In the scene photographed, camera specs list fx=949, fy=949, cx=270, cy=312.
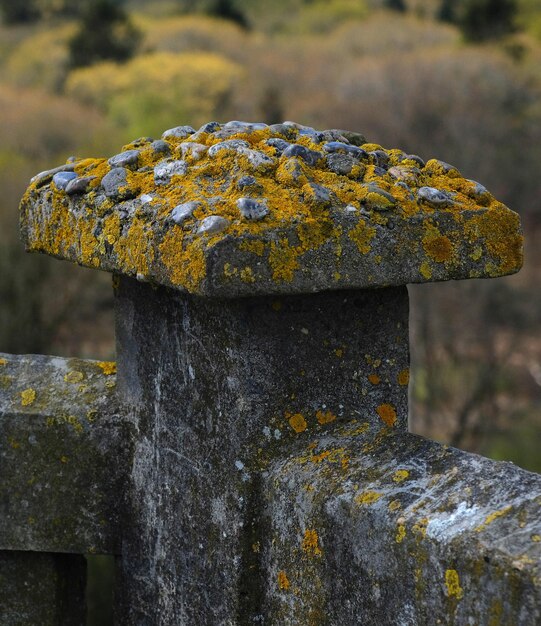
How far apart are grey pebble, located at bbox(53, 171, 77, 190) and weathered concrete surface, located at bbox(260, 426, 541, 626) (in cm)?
81

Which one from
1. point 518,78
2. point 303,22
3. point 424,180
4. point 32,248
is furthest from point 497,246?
point 303,22

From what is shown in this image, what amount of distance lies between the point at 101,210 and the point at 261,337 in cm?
45

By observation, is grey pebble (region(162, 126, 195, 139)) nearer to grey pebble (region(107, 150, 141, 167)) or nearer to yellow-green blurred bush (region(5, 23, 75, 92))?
grey pebble (region(107, 150, 141, 167))

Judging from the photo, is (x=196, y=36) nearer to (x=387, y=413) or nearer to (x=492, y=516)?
(x=387, y=413)

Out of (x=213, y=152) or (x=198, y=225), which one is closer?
(x=198, y=225)

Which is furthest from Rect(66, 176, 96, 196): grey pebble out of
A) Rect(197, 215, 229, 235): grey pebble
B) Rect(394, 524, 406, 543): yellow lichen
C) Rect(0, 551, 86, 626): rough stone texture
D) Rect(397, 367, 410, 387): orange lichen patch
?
Rect(394, 524, 406, 543): yellow lichen

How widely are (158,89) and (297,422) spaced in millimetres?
31581

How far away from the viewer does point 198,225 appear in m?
1.75

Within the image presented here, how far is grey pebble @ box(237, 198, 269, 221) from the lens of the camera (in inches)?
69.1

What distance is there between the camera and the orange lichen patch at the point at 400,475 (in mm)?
1719

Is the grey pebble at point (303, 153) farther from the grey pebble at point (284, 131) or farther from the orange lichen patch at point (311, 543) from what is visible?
the orange lichen patch at point (311, 543)

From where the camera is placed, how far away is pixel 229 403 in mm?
1941

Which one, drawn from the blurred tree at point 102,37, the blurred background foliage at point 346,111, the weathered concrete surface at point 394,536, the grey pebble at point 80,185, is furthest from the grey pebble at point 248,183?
the blurred tree at point 102,37

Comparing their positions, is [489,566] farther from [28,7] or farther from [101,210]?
[28,7]
